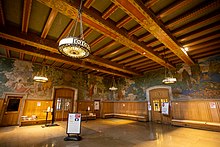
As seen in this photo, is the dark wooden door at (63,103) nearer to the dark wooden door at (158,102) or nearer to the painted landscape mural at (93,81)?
the painted landscape mural at (93,81)

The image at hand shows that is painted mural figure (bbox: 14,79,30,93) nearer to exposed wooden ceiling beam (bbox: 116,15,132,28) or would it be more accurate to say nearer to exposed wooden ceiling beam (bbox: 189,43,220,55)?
exposed wooden ceiling beam (bbox: 116,15,132,28)

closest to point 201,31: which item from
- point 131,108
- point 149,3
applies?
point 149,3

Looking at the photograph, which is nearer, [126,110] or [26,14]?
[26,14]

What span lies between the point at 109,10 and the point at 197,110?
25.1 feet

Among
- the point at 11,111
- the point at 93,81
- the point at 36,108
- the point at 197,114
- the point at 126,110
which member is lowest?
the point at 126,110

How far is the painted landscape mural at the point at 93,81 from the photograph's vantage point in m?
6.78

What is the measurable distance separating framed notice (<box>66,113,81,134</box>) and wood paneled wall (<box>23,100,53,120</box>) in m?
4.25

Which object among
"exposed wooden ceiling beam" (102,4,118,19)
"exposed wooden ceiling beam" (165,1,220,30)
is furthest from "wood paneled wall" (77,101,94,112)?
"exposed wooden ceiling beam" (165,1,220,30)

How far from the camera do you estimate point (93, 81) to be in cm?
1122

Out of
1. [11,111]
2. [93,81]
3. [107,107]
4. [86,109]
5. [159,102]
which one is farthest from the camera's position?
[107,107]

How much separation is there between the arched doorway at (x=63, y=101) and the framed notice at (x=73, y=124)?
465cm

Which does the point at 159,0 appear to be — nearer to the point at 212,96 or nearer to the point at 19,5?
the point at 19,5

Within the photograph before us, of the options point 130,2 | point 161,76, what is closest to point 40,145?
point 130,2

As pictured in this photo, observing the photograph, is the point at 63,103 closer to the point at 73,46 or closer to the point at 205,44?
the point at 73,46
